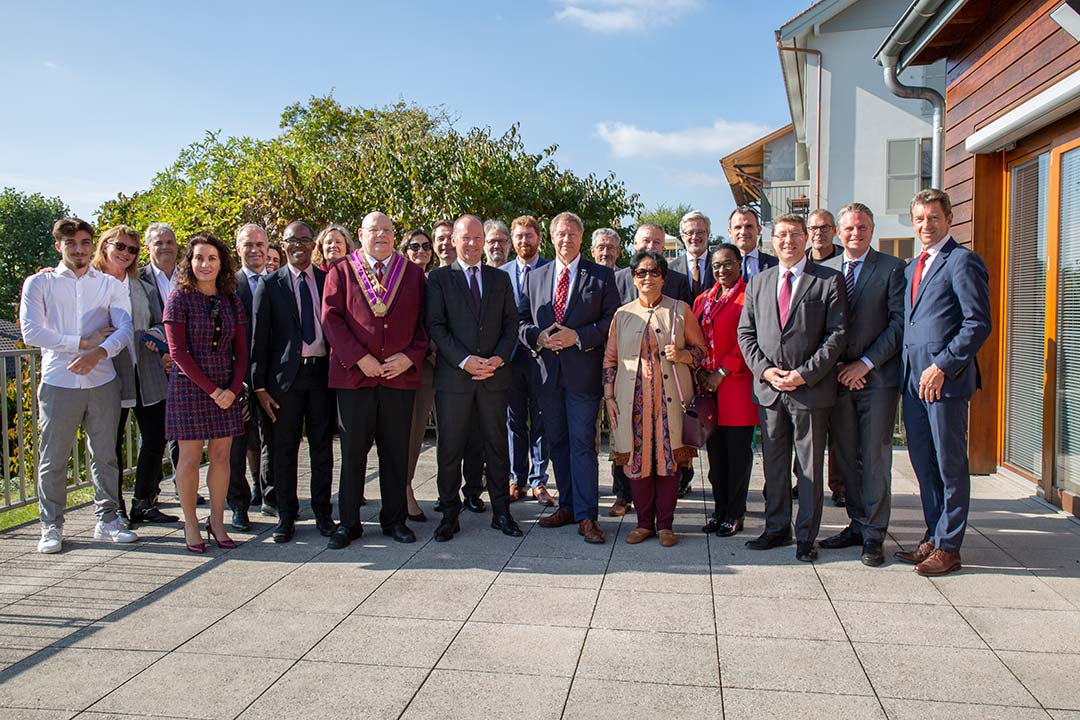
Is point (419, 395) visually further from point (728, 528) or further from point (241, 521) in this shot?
point (728, 528)

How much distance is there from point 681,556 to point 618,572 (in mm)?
508

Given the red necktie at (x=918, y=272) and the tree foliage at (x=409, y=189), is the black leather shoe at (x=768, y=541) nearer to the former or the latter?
the red necktie at (x=918, y=272)

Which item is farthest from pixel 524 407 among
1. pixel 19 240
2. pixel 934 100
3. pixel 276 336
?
pixel 19 240

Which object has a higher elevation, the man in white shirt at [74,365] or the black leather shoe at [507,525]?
the man in white shirt at [74,365]

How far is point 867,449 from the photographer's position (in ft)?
15.7

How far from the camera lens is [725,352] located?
5223 millimetres

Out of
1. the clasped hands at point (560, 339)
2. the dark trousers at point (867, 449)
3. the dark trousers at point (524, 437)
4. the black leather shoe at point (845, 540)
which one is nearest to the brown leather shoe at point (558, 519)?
the dark trousers at point (524, 437)

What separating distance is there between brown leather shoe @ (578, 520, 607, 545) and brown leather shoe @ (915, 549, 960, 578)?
71.1 inches

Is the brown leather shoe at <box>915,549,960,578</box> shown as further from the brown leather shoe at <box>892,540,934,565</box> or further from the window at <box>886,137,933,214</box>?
the window at <box>886,137,933,214</box>

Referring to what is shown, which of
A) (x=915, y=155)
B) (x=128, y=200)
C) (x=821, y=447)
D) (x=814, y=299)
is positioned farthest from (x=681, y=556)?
(x=128, y=200)

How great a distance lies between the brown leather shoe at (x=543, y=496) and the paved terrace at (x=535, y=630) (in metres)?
0.89

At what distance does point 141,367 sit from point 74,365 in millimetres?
558

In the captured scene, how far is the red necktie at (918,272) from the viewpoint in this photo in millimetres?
4656

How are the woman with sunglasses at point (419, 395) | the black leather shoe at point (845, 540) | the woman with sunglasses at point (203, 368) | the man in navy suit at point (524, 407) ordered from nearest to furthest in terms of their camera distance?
the woman with sunglasses at point (203, 368) < the black leather shoe at point (845, 540) < the woman with sunglasses at point (419, 395) < the man in navy suit at point (524, 407)
